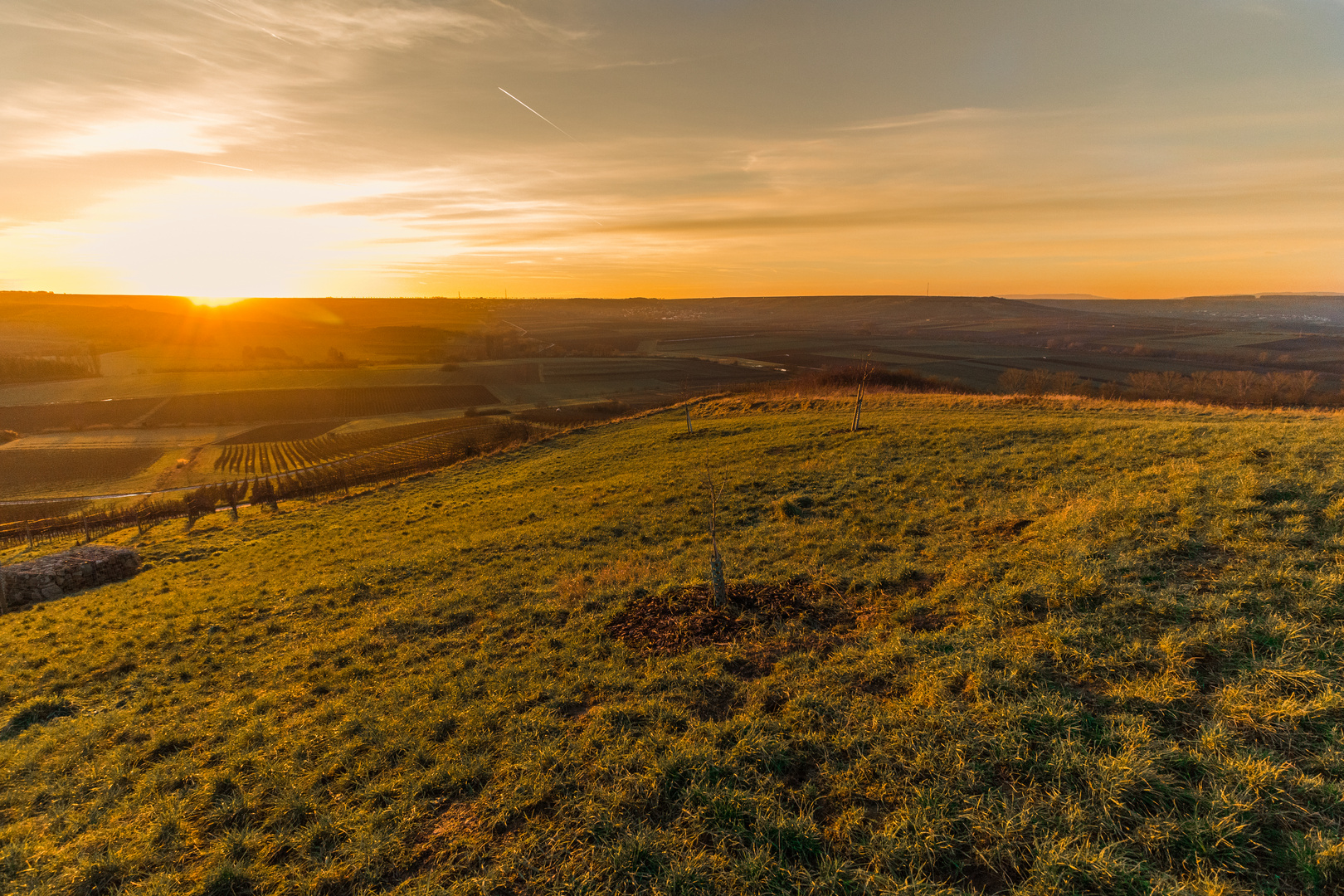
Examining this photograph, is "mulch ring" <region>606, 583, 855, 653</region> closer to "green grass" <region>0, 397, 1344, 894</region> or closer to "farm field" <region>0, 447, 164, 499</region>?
"green grass" <region>0, 397, 1344, 894</region>

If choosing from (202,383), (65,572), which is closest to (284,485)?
(65,572)

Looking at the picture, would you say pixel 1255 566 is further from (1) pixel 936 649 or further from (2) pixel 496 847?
(2) pixel 496 847

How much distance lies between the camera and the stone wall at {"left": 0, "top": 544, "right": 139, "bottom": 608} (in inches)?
685

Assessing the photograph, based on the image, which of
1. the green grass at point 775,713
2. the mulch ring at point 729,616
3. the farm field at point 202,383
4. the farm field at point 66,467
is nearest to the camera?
the green grass at point 775,713

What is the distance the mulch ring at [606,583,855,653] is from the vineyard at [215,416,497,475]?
58.7m

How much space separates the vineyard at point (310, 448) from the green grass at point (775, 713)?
4737 centimetres

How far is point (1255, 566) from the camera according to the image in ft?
26.4

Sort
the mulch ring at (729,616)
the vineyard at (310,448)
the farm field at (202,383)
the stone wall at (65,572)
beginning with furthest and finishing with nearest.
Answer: the farm field at (202,383) → the vineyard at (310,448) → the stone wall at (65,572) → the mulch ring at (729,616)

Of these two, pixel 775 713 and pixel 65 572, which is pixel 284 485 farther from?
pixel 775 713

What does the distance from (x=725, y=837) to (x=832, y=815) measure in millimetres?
1169


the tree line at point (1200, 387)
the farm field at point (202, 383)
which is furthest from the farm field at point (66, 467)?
the tree line at point (1200, 387)

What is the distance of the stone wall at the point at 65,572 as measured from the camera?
17.4m

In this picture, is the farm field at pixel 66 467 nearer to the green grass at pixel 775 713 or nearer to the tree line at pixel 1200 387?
the green grass at pixel 775 713

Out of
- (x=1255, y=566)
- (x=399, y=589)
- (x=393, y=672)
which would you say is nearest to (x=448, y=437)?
(x=399, y=589)
